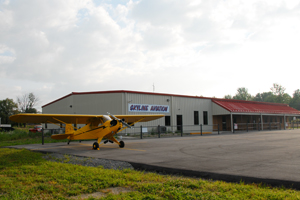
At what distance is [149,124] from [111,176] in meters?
20.7

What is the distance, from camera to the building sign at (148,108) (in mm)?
26266

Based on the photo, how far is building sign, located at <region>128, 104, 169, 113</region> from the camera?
26.3 m

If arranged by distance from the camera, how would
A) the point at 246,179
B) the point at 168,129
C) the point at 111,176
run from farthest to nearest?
1. the point at 168,129
2. the point at 111,176
3. the point at 246,179

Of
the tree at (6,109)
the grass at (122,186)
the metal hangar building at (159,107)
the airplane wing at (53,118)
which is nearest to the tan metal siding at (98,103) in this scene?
the metal hangar building at (159,107)

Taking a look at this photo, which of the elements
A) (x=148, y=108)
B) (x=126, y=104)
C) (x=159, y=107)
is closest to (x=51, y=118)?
(x=126, y=104)

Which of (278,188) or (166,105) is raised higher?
(166,105)

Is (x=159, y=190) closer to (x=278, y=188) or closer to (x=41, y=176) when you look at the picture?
(x=278, y=188)

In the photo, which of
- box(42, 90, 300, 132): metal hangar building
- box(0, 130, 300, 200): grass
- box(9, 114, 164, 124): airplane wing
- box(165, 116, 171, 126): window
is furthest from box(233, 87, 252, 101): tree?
box(0, 130, 300, 200): grass

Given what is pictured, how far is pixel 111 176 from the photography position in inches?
245

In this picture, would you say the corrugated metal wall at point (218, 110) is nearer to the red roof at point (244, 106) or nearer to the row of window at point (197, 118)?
the red roof at point (244, 106)

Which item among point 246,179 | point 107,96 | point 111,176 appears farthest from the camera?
point 107,96

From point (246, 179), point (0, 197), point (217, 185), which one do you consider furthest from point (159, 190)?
point (0, 197)

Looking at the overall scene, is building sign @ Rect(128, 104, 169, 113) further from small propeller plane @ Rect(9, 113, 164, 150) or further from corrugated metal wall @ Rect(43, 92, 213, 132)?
small propeller plane @ Rect(9, 113, 164, 150)

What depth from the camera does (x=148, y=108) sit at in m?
27.6
